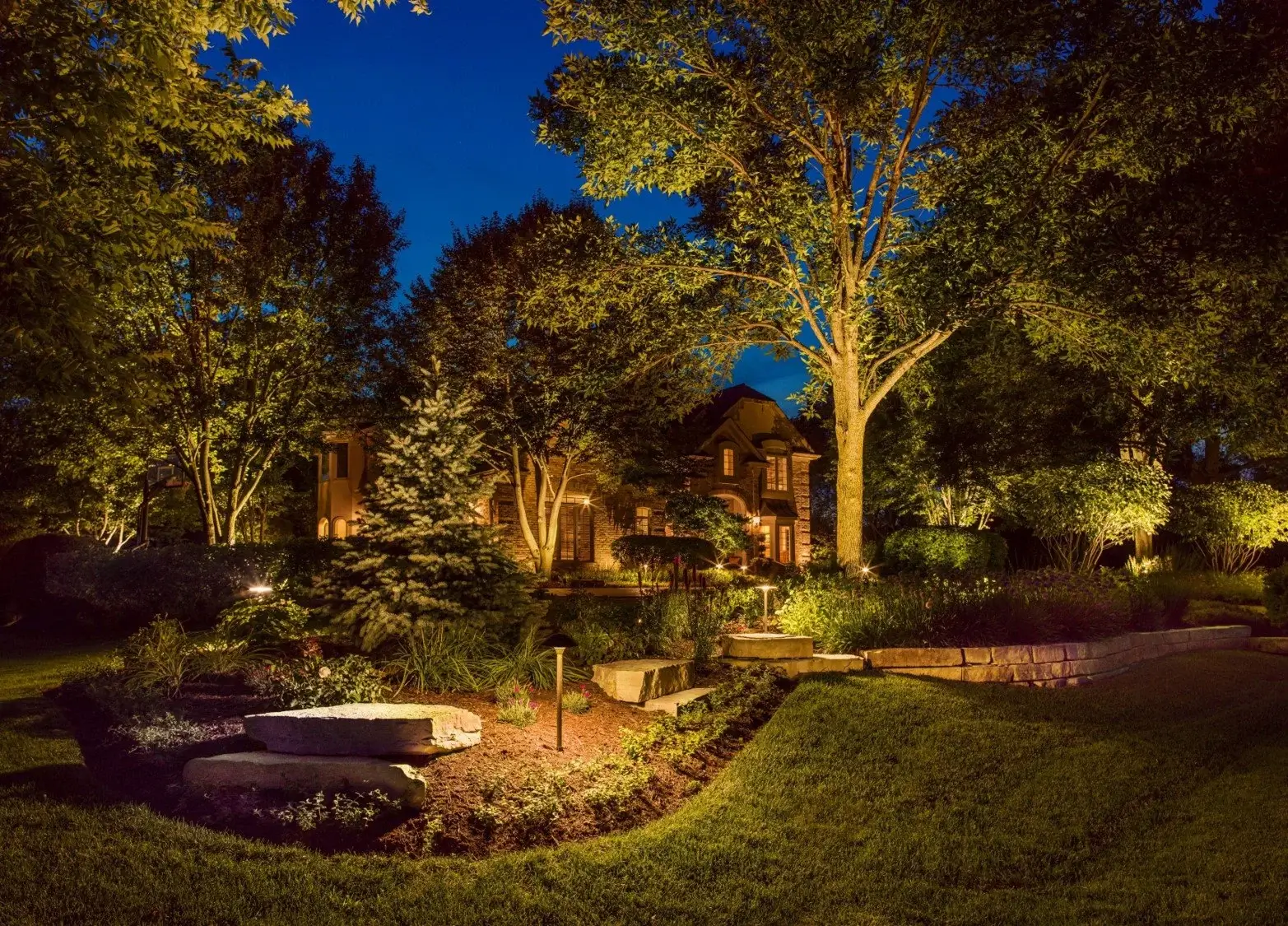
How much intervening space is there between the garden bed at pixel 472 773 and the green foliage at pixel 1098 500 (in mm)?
12791

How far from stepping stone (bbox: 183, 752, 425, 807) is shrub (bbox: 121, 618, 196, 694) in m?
2.71

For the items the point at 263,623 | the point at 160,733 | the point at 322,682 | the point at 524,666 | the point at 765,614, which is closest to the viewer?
the point at 160,733

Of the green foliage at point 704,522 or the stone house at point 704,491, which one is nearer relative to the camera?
the green foliage at point 704,522

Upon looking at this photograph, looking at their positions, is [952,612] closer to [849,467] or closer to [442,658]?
[849,467]

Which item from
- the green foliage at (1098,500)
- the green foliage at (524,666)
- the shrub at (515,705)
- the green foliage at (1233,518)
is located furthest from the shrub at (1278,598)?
the shrub at (515,705)

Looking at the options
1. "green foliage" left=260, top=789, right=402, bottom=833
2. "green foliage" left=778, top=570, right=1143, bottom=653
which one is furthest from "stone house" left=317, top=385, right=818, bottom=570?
"green foliage" left=260, top=789, right=402, bottom=833

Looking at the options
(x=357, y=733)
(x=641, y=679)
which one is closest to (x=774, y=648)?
(x=641, y=679)

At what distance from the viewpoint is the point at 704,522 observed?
27.8 meters

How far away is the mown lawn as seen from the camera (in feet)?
15.1

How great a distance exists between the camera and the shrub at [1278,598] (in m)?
15.5

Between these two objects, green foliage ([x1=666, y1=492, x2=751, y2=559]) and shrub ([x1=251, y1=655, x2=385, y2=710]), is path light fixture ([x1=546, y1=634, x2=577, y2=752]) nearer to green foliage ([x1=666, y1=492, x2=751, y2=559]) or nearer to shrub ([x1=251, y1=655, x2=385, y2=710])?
shrub ([x1=251, y1=655, x2=385, y2=710])

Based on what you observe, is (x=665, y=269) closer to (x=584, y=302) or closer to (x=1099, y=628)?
(x=584, y=302)

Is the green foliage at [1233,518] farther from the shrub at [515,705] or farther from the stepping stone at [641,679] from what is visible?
the shrub at [515,705]

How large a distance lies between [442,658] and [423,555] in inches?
44.5
